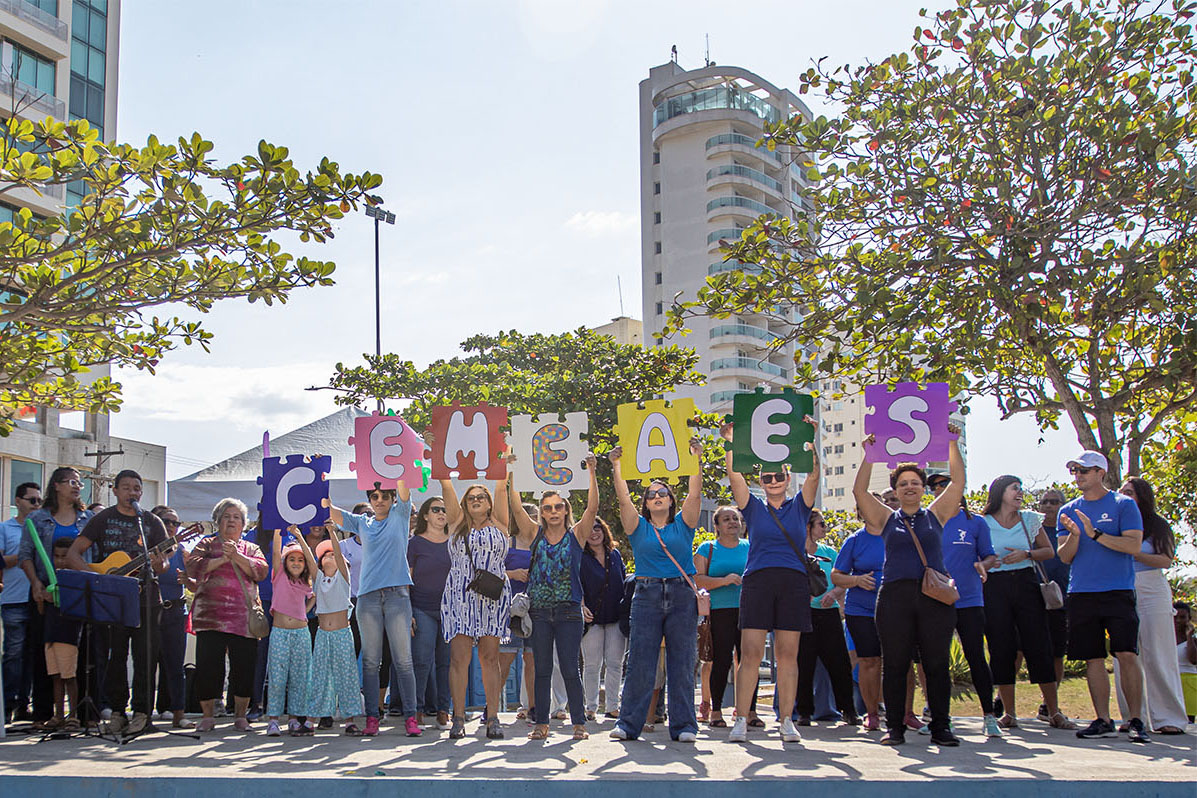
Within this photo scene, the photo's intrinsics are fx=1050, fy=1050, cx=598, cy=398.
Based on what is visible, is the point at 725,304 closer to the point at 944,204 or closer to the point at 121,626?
the point at 944,204

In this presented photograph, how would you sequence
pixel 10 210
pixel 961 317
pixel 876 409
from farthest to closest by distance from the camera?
pixel 10 210, pixel 961 317, pixel 876 409

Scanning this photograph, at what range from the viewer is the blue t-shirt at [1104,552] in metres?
7.52

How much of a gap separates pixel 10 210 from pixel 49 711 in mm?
22897

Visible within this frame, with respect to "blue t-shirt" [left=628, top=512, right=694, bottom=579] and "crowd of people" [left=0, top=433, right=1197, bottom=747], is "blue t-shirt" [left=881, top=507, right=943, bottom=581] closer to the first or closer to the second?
"crowd of people" [left=0, top=433, right=1197, bottom=747]

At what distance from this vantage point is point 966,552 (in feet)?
25.5

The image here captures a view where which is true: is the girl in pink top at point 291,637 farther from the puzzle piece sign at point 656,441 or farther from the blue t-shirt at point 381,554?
the puzzle piece sign at point 656,441

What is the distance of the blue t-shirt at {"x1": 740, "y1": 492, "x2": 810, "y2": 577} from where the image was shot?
24.2ft

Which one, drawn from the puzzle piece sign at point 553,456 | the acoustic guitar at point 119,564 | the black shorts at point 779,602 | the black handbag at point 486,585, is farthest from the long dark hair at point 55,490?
the black shorts at point 779,602

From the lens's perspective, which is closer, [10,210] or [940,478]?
[940,478]

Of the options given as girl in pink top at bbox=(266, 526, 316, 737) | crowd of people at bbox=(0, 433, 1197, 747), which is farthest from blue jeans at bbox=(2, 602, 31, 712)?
girl in pink top at bbox=(266, 526, 316, 737)

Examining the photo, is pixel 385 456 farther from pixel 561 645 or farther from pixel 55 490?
pixel 55 490

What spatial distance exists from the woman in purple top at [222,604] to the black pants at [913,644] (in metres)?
4.97

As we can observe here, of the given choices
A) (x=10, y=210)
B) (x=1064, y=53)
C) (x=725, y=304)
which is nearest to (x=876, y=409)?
(x=725, y=304)

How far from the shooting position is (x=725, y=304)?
1044cm
